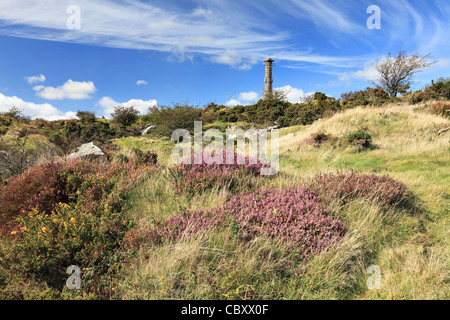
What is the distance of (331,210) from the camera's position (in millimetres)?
4332

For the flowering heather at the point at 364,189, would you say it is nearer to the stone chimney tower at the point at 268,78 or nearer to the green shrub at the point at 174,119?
the green shrub at the point at 174,119

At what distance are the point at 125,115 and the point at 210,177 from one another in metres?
29.3

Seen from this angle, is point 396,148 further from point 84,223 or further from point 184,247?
point 84,223

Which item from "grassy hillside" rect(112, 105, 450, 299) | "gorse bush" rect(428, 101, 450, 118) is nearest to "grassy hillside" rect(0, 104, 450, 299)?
"grassy hillside" rect(112, 105, 450, 299)

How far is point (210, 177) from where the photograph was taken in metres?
5.49

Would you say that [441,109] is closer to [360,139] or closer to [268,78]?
[360,139]

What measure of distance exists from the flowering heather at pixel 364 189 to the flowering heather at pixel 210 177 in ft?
5.09

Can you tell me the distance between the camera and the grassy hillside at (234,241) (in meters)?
2.80

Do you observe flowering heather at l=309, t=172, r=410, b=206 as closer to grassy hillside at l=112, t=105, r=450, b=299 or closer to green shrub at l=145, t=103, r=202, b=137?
grassy hillside at l=112, t=105, r=450, b=299

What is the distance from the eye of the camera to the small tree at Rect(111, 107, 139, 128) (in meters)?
31.2

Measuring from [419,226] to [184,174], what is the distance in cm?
476

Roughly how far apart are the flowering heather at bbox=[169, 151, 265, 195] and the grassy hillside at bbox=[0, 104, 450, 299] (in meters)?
0.03

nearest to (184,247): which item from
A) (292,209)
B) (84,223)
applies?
(84,223)

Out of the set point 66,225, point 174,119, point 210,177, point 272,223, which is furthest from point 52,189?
point 174,119
